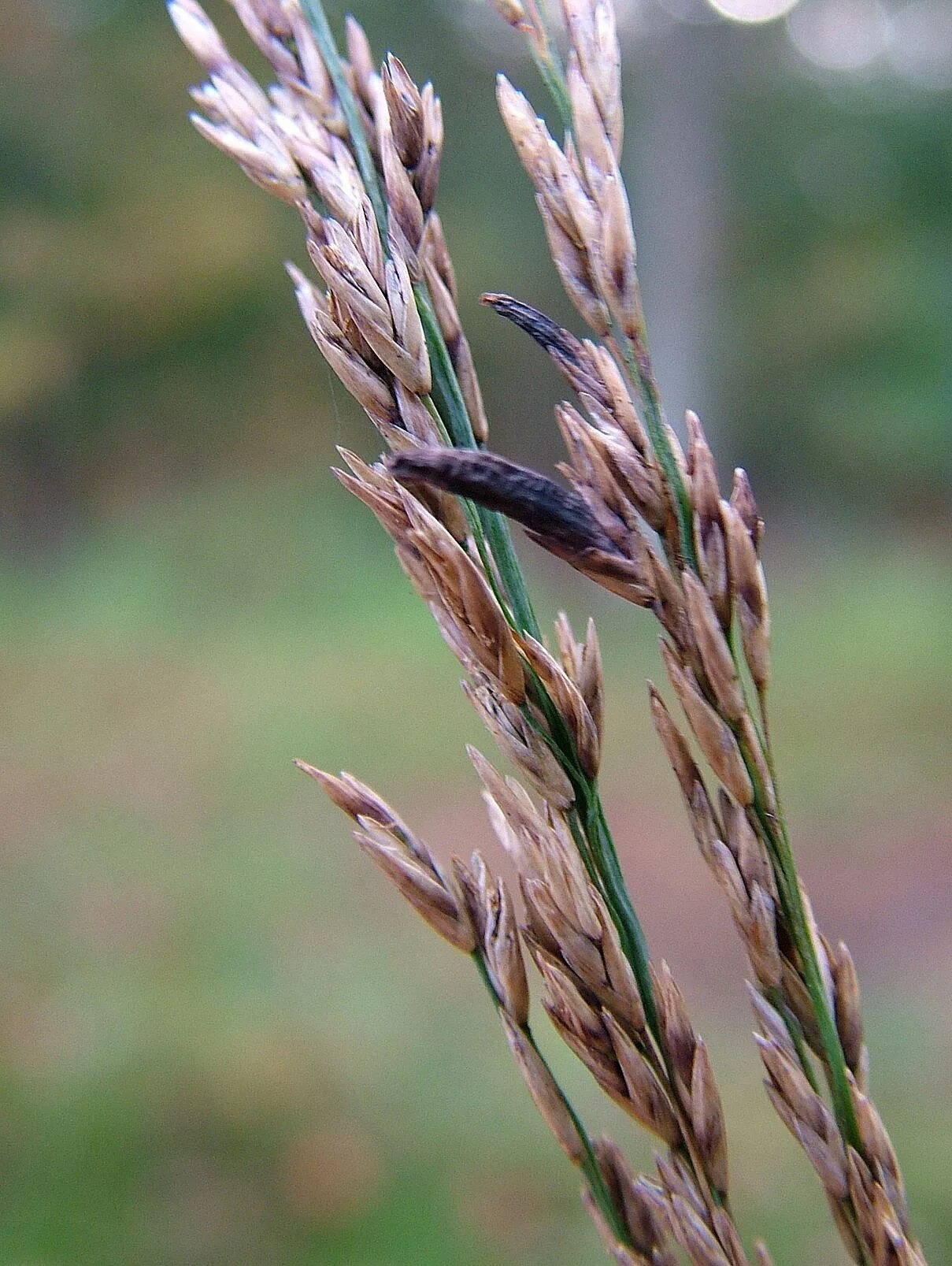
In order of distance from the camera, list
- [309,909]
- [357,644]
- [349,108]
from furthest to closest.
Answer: [357,644]
[309,909]
[349,108]

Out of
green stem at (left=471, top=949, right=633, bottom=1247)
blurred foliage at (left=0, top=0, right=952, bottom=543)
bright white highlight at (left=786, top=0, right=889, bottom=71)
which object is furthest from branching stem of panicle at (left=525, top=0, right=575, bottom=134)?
bright white highlight at (left=786, top=0, right=889, bottom=71)

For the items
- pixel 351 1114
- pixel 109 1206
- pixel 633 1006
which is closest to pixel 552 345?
pixel 633 1006

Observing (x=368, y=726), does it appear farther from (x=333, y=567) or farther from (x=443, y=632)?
(x=443, y=632)

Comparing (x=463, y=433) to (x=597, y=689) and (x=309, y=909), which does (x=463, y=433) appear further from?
(x=309, y=909)

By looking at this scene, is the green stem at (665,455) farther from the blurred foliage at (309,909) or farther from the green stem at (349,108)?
the blurred foliage at (309,909)

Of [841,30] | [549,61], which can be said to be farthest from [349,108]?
[841,30]

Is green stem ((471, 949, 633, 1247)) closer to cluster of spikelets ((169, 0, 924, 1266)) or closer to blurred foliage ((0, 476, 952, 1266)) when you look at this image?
cluster of spikelets ((169, 0, 924, 1266))
